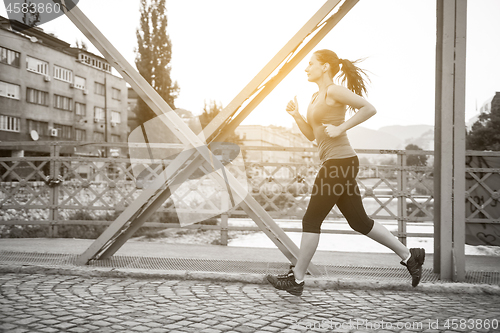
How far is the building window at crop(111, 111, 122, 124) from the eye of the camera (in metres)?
62.2

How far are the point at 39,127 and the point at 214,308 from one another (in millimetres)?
49439

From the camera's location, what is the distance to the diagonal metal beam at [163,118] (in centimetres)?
503

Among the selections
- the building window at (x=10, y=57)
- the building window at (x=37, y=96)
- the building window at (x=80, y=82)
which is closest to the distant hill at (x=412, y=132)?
the building window at (x=10, y=57)

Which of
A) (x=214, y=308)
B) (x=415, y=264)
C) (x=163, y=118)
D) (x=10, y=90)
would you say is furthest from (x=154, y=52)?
(x=214, y=308)

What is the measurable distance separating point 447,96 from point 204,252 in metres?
3.84

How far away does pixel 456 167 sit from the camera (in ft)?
16.0

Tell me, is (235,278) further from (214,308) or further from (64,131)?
(64,131)

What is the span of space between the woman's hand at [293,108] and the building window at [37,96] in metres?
46.2

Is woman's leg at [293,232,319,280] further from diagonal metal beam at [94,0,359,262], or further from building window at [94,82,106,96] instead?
building window at [94,82,106,96]

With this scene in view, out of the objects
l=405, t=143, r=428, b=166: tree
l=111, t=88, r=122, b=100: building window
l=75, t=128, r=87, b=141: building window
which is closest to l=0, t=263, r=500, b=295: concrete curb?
l=405, t=143, r=428, b=166: tree

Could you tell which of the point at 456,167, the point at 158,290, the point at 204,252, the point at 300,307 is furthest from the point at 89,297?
the point at 456,167

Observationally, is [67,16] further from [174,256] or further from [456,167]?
[456,167]

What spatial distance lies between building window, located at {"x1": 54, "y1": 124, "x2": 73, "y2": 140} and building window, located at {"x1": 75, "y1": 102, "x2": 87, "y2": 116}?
2.62 meters

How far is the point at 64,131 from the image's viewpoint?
5300 cm
